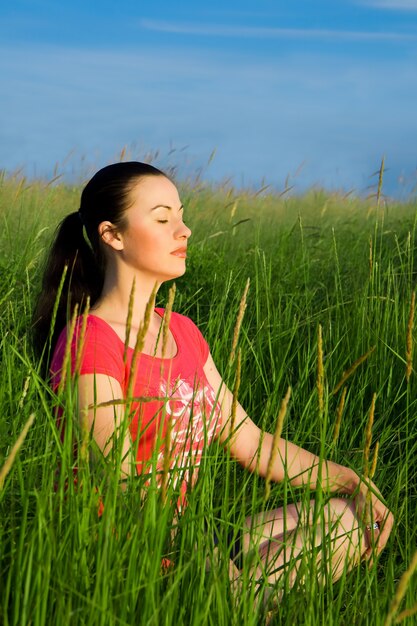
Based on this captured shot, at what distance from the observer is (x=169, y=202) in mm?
2912

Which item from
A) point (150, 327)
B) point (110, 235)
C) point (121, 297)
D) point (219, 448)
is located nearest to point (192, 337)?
point (150, 327)

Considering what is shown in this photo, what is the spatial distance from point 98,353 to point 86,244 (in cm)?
70

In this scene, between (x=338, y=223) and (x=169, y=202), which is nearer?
(x=169, y=202)

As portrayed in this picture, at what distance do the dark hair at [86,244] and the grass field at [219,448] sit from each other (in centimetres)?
20

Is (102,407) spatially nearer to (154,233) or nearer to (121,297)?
(121,297)

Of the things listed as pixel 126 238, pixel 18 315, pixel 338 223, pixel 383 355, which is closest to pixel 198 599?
pixel 126 238

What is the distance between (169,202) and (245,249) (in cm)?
350

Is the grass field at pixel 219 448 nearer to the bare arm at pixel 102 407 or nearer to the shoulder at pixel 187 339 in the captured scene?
the bare arm at pixel 102 407

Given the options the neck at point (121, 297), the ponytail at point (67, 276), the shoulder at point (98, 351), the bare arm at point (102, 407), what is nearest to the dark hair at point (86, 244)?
the ponytail at point (67, 276)

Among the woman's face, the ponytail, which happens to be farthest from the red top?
the ponytail

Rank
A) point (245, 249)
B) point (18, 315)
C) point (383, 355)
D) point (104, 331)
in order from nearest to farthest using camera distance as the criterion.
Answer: point (104, 331) < point (383, 355) < point (18, 315) < point (245, 249)

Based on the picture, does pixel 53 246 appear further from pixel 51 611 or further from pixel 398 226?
pixel 398 226

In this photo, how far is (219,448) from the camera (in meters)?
2.25

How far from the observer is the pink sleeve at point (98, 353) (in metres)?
2.50
